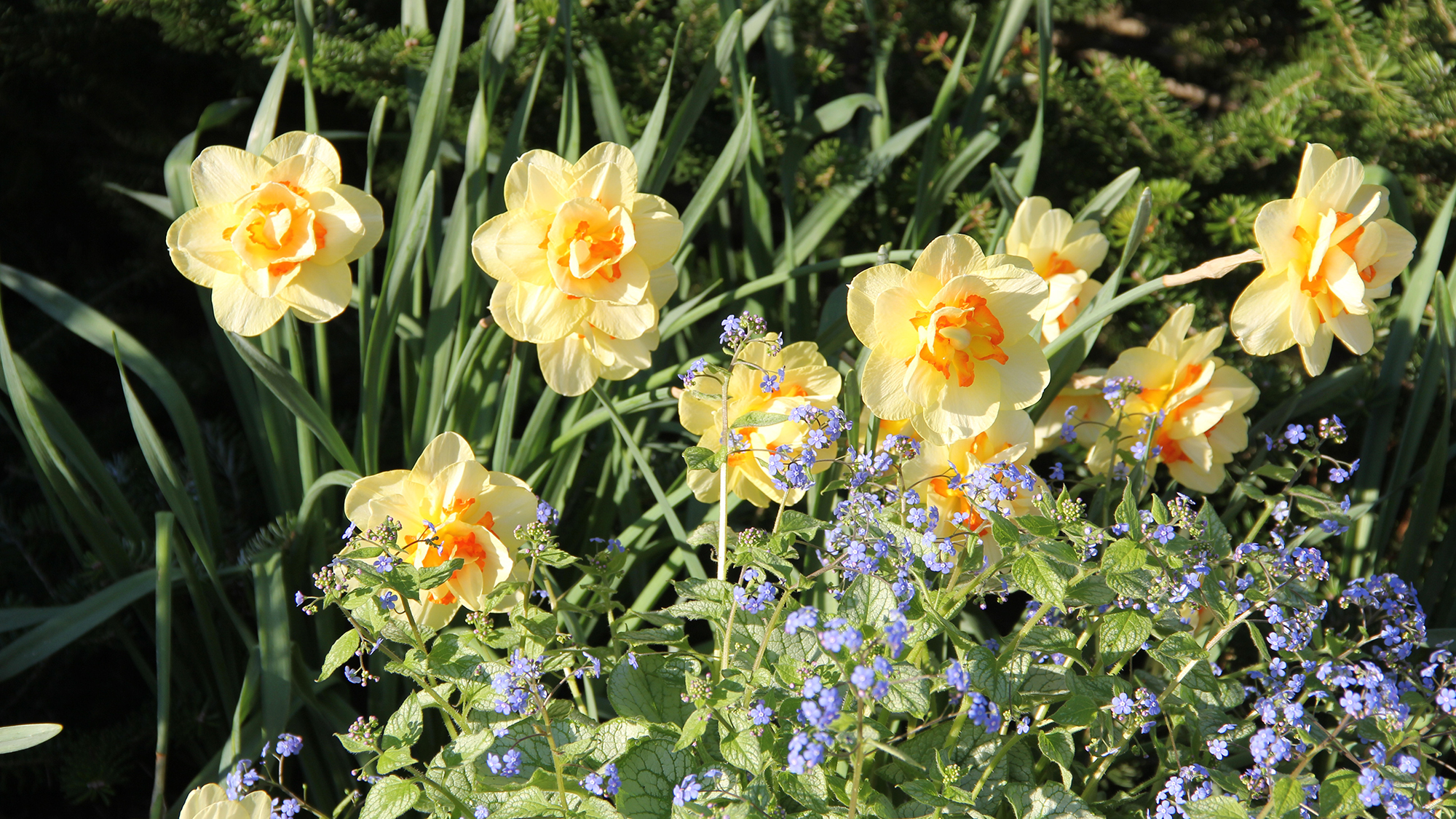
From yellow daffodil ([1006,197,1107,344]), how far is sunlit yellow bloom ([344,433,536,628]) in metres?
0.83

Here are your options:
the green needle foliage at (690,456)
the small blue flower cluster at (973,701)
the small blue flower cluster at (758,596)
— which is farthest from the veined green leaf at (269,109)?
the small blue flower cluster at (973,701)

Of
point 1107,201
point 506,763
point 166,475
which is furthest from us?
point 1107,201

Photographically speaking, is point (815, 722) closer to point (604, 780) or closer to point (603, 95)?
point (604, 780)

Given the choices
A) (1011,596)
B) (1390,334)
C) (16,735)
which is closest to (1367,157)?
(1390,334)

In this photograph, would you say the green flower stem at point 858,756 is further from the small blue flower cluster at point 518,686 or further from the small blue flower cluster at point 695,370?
the small blue flower cluster at point 695,370

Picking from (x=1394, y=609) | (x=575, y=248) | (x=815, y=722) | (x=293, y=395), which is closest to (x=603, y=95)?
(x=575, y=248)

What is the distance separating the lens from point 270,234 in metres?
1.12

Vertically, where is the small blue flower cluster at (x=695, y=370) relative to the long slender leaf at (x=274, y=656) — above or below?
above

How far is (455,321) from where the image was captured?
153cm

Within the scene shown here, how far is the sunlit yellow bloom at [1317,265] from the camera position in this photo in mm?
1139

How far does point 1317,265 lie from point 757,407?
717mm

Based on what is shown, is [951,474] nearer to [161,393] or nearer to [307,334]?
[161,393]

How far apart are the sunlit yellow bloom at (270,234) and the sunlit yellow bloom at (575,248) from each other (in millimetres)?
202

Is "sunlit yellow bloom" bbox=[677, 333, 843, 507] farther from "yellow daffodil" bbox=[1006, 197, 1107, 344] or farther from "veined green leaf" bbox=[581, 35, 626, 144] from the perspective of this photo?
"veined green leaf" bbox=[581, 35, 626, 144]
